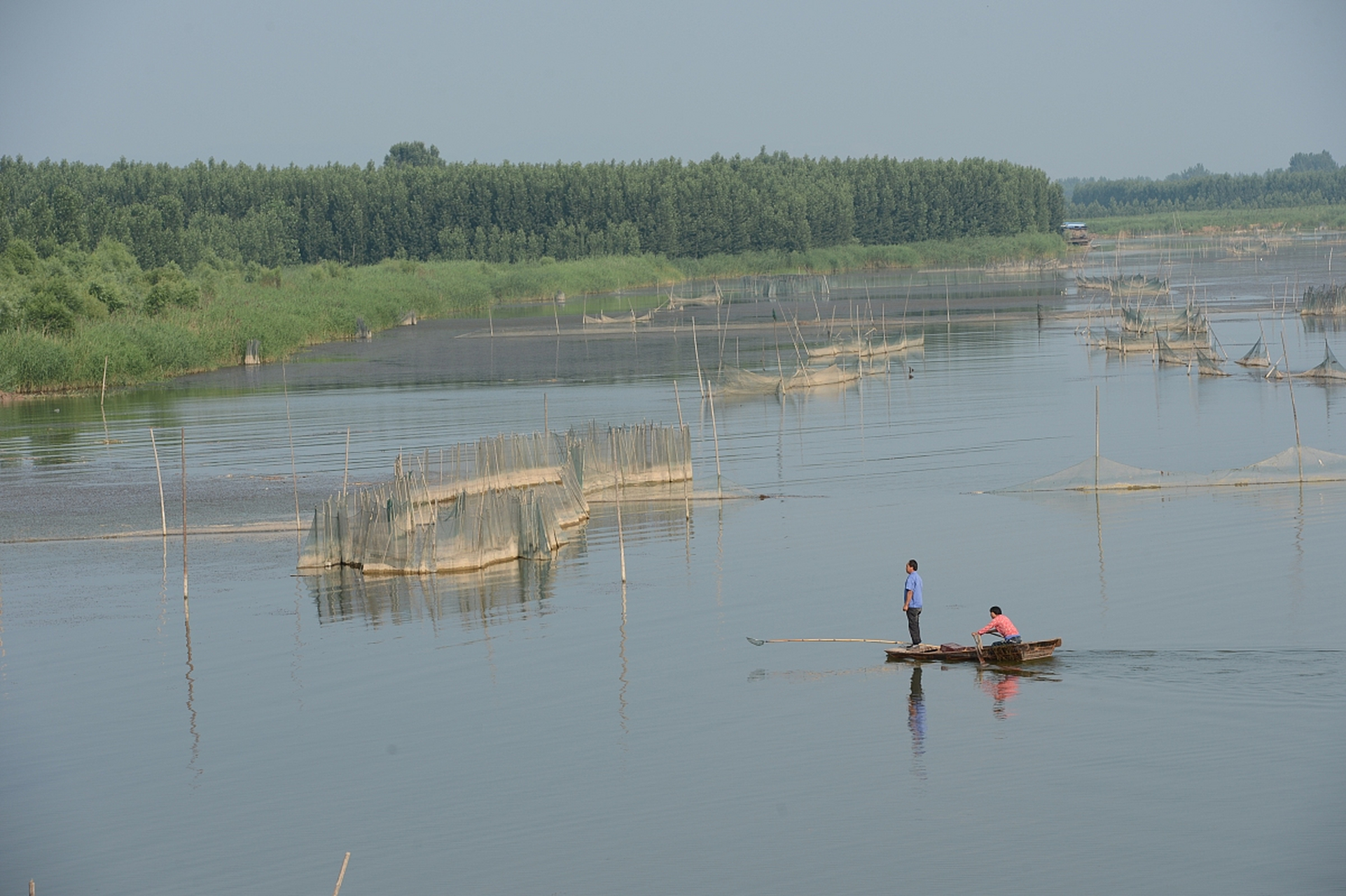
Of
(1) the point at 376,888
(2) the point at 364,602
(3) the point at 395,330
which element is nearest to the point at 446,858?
(1) the point at 376,888

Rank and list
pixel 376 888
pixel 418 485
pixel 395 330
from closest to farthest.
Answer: pixel 376 888
pixel 418 485
pixel 395 330

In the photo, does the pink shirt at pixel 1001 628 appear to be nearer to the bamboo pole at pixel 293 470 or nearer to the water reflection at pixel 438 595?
the water reflection at pixel 438 595

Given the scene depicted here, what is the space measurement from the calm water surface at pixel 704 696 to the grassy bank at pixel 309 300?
693 inches

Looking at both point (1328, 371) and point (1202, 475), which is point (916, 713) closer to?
point (1202, 475)

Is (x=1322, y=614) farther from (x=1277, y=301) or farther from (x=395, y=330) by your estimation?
(x=395, y=330)

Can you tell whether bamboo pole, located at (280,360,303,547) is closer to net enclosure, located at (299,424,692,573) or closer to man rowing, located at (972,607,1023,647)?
net enclosure, located at (299,424,692,573)

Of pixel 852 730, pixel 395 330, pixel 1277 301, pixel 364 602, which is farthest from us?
pixel 395 330

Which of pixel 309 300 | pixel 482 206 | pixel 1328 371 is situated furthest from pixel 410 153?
pixel 1328 371

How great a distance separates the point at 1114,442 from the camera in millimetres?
35531

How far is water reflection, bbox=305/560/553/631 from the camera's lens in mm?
20656

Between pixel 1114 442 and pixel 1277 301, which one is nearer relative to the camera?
pixel 1114 442

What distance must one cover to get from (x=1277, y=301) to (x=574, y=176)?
66.9 meters

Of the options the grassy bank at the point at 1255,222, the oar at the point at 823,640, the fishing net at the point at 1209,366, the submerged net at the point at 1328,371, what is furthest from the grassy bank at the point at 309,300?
the grassy bank at the point at 1255,222

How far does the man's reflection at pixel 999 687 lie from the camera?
16.0 metres
